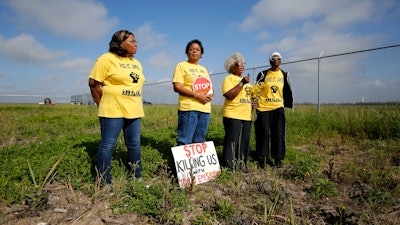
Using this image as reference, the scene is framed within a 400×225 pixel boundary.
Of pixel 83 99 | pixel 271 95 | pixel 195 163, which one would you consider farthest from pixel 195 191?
pixel 83 99

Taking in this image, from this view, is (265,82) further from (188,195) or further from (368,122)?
(368,122)

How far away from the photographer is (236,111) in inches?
133

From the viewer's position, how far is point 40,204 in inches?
90.4

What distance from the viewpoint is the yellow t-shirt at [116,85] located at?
8.57ft

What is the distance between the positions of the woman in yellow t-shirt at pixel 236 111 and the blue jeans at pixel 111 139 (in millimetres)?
1215

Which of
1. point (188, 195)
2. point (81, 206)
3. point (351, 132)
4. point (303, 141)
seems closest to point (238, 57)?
point (188, 195)

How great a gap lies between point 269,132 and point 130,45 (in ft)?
7.89

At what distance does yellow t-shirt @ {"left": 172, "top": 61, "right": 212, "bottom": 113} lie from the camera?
3.12m

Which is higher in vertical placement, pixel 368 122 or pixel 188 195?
pixel 368 122

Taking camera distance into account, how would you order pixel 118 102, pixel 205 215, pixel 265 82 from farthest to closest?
1. pixel 265 82
2. pixel 118 102
3. pixel 205 215

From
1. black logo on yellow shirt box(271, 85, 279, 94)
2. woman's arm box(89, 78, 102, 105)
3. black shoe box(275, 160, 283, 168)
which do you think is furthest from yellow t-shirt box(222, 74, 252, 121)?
woman's arm box(89, 78, 102, 105)

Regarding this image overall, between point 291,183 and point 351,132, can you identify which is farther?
point 351,132

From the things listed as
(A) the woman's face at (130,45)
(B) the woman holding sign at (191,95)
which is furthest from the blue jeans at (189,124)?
(A) the woman's face at (130,45)

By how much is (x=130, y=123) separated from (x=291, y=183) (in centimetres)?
212
